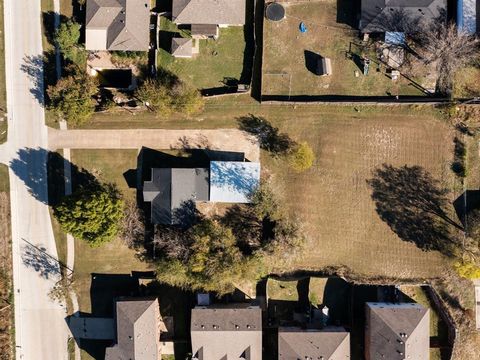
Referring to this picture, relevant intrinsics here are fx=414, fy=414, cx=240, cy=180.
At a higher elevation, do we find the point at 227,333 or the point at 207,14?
the point at 207,14

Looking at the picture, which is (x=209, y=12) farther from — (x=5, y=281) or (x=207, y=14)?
(x=5, y=281)

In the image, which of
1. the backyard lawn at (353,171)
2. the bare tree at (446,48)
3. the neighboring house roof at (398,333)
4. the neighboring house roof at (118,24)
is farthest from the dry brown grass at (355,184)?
the neighboring house roof at (118,24)

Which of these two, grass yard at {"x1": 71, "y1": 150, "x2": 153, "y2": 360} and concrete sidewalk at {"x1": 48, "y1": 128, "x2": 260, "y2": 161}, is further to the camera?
grass yard at {"x1": 71, "y1": 150, "x2": 153, "y2": 360}

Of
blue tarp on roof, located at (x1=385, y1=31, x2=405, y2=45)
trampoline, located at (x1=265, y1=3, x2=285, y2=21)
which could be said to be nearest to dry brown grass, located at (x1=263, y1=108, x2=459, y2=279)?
blue tarp on roof, located at (x1=385, y1=31, x2=405, y2=45)

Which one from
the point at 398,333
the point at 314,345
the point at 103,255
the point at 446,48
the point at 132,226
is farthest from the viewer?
the point at 103,255

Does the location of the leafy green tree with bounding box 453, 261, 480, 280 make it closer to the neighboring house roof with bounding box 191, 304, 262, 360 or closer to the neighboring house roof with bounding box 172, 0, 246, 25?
the neighboring house roof with bounding box 191, 304, 262, 360

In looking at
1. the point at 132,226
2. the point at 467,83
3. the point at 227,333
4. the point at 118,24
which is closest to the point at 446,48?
the point at 467,83

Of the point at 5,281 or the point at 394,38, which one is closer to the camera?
the point at 394,38
